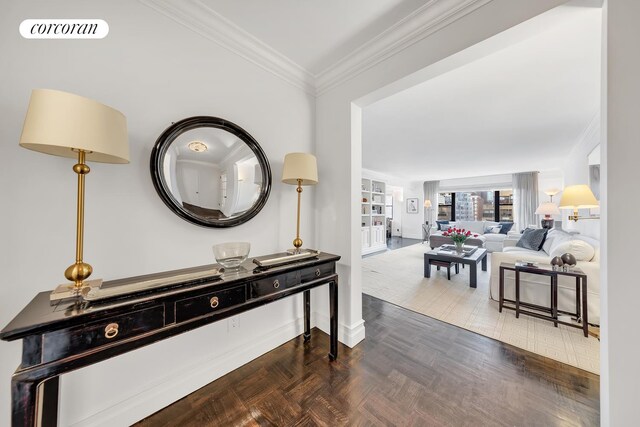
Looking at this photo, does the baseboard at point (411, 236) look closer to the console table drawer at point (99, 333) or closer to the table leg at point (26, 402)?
the console table drawer at point (99, 333)

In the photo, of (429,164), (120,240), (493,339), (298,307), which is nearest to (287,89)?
(120,240)

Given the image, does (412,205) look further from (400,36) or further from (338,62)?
(400,36)

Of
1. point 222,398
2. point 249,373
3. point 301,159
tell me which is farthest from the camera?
point 301,159

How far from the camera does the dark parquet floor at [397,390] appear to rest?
1290 millimetres

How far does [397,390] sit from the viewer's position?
1490 millimetres

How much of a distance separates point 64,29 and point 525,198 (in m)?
Result: 10.4

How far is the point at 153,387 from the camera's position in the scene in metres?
1.34

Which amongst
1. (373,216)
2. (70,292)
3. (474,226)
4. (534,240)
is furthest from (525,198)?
(70,292)

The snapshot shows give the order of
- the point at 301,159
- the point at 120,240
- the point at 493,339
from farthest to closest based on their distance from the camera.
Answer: the point at 493,339 < the point at 301,159 < the point at 120,240

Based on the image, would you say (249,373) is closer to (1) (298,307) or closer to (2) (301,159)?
(1) (298,307)

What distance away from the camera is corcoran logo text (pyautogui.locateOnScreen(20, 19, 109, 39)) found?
1.05 meters

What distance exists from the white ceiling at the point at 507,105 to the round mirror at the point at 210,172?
189 cm

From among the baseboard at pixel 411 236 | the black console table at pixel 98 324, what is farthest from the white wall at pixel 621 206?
the baseboard at pixel 411 236

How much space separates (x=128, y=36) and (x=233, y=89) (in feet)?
2.10
